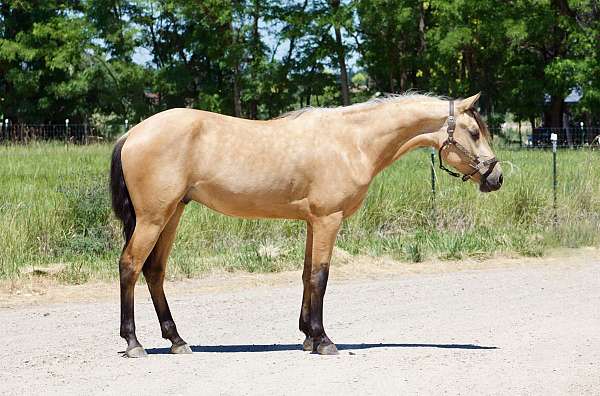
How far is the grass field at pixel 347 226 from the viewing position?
12648 millimetres

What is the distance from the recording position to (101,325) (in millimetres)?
9156

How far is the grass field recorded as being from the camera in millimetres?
12648

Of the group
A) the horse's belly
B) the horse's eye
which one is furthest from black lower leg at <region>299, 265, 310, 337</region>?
the horse's eye

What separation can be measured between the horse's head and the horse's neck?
0.10 metres

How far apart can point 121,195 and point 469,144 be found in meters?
2.82

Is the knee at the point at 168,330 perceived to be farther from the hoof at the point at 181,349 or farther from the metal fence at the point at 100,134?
the metal fence at the point at 100,134

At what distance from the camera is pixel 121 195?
764 cm

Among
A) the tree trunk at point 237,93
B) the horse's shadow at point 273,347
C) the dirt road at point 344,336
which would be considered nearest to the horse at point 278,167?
the horse's shadow at point 273,347

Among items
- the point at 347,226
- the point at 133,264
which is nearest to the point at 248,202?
the point at 133,264

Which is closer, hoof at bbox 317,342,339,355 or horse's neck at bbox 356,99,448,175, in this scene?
hoof at bbox 317,342,339,355

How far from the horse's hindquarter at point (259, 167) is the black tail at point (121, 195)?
0.34 metres

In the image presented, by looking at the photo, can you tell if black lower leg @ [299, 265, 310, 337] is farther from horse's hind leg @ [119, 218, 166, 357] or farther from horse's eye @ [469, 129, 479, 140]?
horse's eye @ [469, 129, 479, 140]

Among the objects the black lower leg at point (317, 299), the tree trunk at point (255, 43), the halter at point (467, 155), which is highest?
the tree trunk at point (255, 43)

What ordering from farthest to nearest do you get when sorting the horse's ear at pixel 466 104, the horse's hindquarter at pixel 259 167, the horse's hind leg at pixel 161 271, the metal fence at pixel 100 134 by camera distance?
the metal fence at pixel 100 134 → the horse's ear at pixel 466 104 → the horse's hind leg at pixel 161 271 → the horse's hindquarter at pixel 259 167
